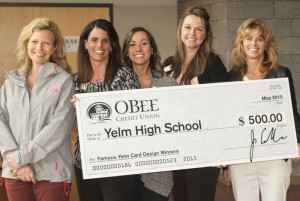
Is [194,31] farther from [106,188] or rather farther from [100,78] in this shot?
[106,188]

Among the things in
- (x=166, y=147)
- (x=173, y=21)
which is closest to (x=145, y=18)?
(x=173, y=21)

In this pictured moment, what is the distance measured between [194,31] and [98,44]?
589 mm

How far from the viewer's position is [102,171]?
7.92 ft

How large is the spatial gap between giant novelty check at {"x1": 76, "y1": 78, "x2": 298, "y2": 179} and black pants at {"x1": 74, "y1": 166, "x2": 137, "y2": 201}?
0.17 feet

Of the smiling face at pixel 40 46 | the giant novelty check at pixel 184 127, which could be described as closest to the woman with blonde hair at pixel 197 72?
the giant novelty check at pixel 184 127

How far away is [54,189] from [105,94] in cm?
56

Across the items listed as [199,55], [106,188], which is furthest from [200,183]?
[199,55]

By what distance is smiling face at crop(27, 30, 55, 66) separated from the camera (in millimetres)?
2348

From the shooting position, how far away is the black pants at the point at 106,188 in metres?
2.41

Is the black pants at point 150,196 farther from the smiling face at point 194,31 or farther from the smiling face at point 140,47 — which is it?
the smiling face at point 194,31

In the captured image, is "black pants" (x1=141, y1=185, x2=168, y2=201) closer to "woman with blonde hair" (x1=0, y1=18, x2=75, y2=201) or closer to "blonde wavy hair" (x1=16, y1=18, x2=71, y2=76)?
"woman with blonde hair" (x1=0, y1=18, x2=75, y2=201)

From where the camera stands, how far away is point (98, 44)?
8.16 feet

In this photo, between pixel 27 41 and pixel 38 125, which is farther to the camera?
pixel 27 41

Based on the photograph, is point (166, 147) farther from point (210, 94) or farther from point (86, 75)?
point (86, 75)
